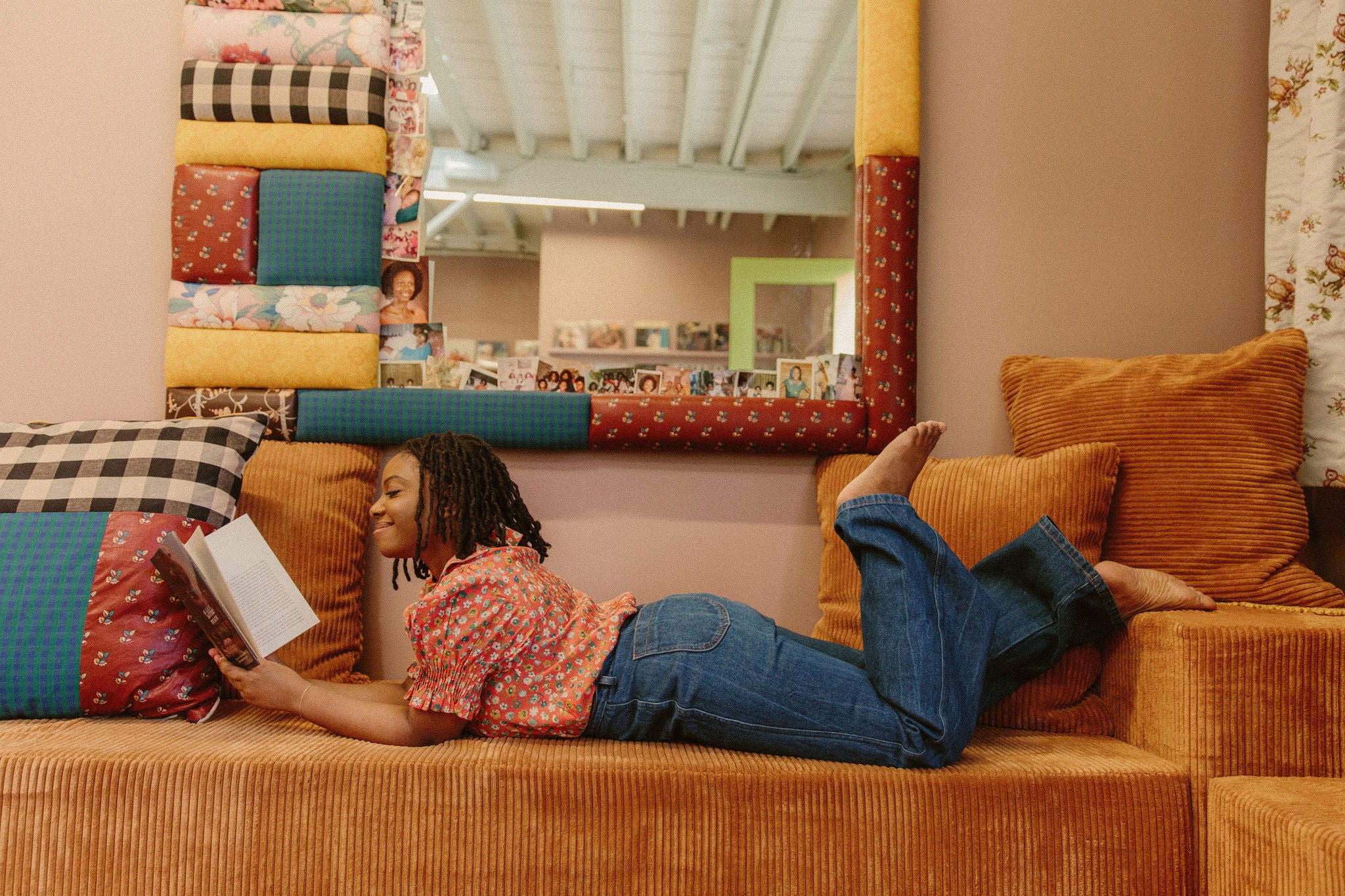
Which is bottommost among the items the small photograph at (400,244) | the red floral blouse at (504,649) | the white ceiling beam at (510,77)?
the red floral blouse at (504,649)

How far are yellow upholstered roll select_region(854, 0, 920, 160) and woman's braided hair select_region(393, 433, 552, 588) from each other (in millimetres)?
1114

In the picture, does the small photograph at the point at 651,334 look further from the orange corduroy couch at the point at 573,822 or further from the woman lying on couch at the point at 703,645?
the orange corduroy couch at the point at 573,822

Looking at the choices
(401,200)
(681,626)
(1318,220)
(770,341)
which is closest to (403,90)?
(401,200)

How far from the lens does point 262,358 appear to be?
5.70 ft

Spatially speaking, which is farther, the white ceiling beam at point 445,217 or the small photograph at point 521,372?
the white ceiling beam at point 445,217

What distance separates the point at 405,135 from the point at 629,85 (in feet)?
3.84

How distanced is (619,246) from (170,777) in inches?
117

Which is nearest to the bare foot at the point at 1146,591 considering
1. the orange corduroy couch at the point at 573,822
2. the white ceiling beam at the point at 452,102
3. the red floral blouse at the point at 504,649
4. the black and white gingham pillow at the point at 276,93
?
the orange corduroy couch at the point at 573,822

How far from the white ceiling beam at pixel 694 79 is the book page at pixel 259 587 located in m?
1.75

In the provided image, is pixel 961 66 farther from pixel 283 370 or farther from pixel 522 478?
pixel 283 370

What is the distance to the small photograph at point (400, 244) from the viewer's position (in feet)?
5.99

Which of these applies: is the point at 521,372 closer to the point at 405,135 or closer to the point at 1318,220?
the point at 405,135

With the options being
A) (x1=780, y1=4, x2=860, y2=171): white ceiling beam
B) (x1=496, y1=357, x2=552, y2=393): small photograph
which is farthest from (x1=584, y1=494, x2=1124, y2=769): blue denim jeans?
(x1=780, y1=4, x2=860, y2=171): white ceiling beam

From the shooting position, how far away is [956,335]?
1.88 m
